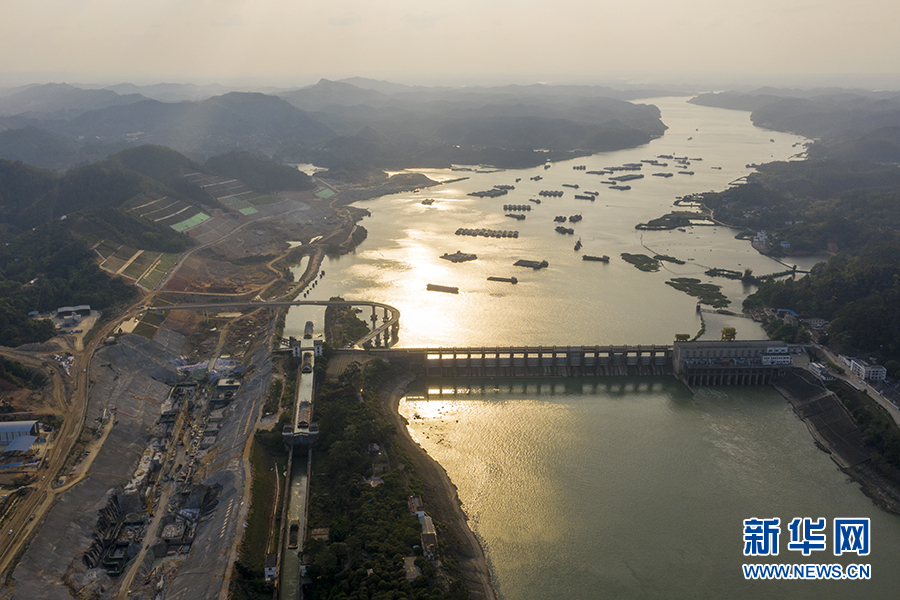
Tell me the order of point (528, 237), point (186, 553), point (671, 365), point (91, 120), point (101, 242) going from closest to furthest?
point (186, 553)
point (671, 365)
point (101, 242)
point (528, 237)
point (91, 120)

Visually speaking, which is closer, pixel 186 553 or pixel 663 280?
pixel 186 553

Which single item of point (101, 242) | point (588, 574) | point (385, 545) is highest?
point (101, 242)

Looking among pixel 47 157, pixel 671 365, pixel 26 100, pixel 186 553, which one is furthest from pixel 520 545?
pixel 26 100

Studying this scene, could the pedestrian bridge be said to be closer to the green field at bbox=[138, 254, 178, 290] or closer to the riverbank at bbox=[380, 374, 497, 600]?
the green field at bbox=[138, 254, 178, 290]

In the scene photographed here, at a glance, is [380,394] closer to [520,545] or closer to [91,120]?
[520,545]

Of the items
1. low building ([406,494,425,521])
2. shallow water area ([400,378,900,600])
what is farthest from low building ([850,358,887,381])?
low building ([406,494,425,521])

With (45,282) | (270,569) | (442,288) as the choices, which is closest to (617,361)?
(442,288)

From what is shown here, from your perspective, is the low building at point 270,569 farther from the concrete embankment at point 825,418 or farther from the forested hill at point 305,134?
the forested hill at point 305,134

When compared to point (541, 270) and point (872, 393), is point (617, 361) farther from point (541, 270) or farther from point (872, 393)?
point (541, 270)
